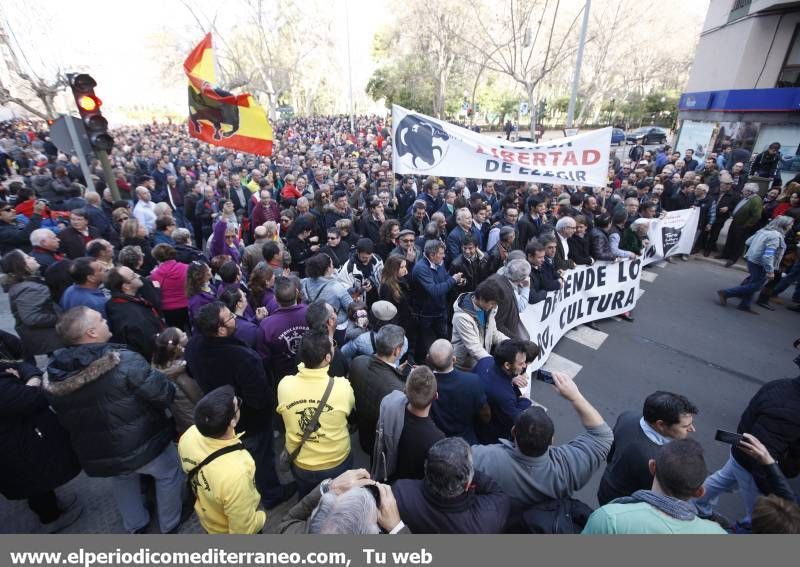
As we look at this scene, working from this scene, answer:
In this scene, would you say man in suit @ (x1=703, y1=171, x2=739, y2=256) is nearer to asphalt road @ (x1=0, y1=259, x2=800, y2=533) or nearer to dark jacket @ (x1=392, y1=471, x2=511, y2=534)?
asphalt road @ (x1=0, y1=259, x2=800, y2=533)

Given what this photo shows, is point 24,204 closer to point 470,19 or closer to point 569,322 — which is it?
point 569,322

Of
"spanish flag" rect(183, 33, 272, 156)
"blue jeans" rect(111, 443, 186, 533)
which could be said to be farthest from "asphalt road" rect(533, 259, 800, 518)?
"spanish flag" rect(183, 33, 272, 156)

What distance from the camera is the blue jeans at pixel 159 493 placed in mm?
2949

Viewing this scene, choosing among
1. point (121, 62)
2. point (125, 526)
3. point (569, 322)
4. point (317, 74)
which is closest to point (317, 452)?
point (125, 526)

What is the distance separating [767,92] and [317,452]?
21.6 m

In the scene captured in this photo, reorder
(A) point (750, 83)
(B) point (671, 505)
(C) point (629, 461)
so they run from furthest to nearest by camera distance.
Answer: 1. (A) point (750, 83)
2. (C) point (629, 461)
3. (B) point (671, 505)

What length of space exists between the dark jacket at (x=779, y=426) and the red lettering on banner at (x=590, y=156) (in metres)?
4.06

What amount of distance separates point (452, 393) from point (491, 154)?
4.47 meters

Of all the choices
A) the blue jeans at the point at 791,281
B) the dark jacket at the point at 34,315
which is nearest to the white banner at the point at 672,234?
the blue jeans at the point at 791,281

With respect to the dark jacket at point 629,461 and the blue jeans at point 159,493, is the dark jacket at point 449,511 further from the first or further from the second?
the blue jeans at point 159,493

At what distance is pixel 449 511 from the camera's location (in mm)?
1870

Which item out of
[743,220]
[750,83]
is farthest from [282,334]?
[750,83]

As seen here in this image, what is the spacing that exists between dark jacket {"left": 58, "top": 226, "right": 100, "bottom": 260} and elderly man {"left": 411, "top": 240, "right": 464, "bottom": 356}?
4.74 m

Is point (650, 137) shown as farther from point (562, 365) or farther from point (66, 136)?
point (66, 136)
